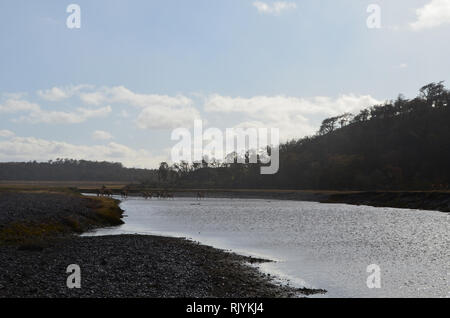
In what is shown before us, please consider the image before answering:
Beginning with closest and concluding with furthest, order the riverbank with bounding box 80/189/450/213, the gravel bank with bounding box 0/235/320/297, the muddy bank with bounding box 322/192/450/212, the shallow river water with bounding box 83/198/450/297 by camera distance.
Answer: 1. the gravel bank with bounding box 0/235/320/297
2. the shallow river water with bounding box 83/198/450/297
3. the muddy bank with bounding box 322/192/450/212
4. the riverbank with bounding box 80/189/450/213

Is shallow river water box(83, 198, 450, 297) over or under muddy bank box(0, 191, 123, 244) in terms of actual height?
under

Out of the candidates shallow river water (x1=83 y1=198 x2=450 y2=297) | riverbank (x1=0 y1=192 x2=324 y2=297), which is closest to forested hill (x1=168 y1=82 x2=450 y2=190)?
shallow river water (x1=83 y1=198 x2=450 y2=297)

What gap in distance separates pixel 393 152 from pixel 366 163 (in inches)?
433

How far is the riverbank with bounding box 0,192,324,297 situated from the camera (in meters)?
21.8

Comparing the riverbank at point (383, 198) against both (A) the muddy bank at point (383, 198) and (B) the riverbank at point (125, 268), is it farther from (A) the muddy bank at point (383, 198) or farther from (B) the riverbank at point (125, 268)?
(B) the riverbank at point (125, 268)

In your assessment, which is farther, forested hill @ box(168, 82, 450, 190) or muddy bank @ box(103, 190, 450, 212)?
forested hill @ box(168, 82, 450, 190)

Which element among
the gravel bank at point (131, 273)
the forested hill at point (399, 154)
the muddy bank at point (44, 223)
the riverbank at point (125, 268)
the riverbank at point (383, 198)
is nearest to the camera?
the gravel bank at point (131, 273)

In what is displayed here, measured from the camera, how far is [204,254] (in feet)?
118

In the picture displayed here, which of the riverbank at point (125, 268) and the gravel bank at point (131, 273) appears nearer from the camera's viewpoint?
the gravel bank at point (131, 273)

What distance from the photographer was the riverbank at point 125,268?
21812mm

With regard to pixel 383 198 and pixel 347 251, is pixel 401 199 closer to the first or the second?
pixel 383 198

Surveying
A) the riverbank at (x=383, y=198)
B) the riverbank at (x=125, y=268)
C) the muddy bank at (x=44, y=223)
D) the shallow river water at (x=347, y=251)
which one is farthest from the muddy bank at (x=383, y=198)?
the riverbank at (x=125, y=268)

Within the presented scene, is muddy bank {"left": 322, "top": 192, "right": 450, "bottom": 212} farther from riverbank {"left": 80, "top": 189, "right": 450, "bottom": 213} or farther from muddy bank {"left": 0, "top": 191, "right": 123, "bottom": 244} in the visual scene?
muddy bank {"left": 0, "top": 191, "right": 123, "bottom": 244}
